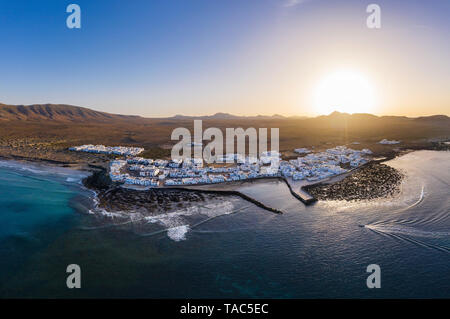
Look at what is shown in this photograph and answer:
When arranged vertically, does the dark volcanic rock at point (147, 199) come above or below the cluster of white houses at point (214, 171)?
below

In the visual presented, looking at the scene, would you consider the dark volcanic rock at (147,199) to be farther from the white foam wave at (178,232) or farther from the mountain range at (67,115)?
the mountain range at (67,115)

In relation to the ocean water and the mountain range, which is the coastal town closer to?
the ocean water

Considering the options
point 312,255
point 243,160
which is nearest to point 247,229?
point 312,255

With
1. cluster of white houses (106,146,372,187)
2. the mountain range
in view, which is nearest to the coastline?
cluster of white houses (106,146,372,187)

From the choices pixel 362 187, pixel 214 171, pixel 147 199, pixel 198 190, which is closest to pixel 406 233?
pixel 362 187

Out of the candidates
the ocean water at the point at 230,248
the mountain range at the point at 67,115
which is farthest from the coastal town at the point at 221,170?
the mountain range at the point at 67,115

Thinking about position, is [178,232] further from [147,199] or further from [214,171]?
[214,171]
